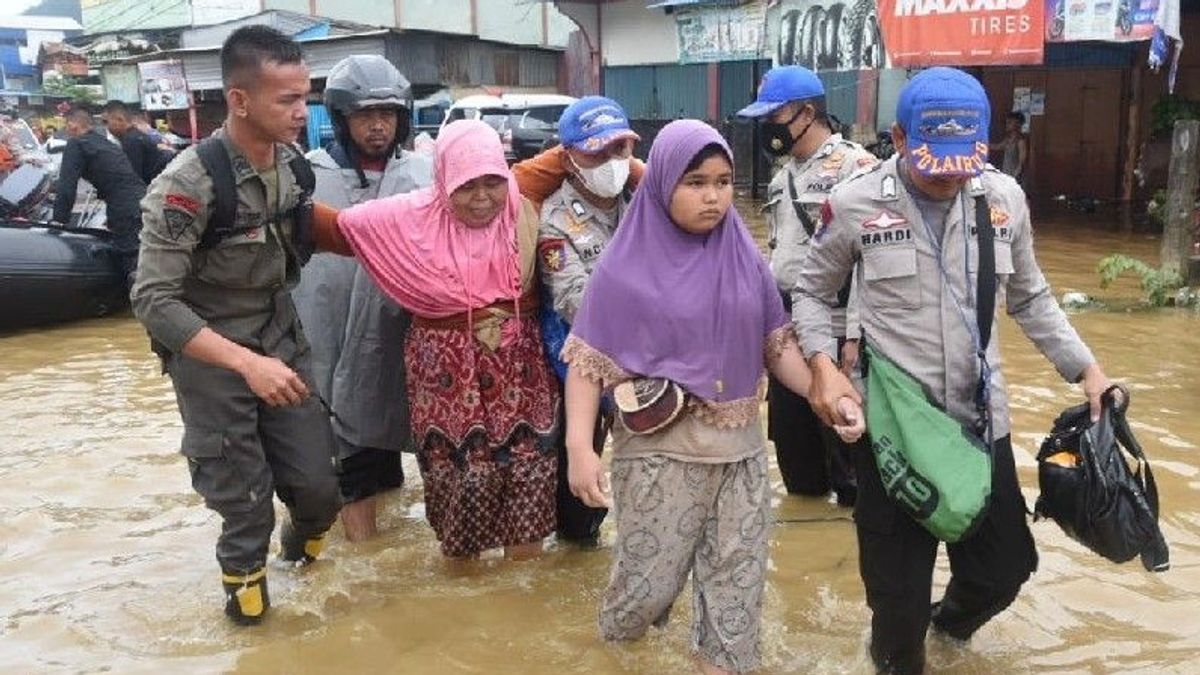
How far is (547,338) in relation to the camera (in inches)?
147

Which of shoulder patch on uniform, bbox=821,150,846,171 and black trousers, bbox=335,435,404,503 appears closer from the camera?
black trousers, bbox=335,435,404,503

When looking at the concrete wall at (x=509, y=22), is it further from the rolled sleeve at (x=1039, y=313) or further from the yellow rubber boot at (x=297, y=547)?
the rolled sleeve at (x=1039, y=313)

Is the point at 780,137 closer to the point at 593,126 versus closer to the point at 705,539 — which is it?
the point at 593,126

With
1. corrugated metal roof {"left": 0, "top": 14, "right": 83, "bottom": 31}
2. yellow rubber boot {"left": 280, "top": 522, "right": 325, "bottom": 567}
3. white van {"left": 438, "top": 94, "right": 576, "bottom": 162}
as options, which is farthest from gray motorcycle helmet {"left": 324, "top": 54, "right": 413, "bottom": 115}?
corrugated metal roof {"left": 0, "top": 14, "right": 83, "bottom": 31}

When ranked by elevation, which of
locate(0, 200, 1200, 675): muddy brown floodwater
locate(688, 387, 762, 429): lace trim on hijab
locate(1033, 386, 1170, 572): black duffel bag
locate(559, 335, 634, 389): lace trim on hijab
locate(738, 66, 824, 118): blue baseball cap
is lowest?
locate(0, 200, 1200, 675): muddy brown floodwater

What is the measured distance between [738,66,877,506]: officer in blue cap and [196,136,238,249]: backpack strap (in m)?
1.92

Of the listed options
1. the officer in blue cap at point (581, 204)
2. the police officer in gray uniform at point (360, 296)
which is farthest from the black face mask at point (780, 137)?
the police officer in gray uniform at point (360, 296)

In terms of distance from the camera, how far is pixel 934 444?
2639 mm

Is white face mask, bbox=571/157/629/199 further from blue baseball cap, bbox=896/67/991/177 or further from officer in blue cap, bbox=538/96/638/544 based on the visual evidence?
blue baseball cap, bbox=896/67/991/177

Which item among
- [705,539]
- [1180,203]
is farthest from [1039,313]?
[1180,203]

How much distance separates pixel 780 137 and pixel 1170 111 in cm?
975

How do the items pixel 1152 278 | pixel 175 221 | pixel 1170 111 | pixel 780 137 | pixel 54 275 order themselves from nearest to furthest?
pixel 175 221 < pixel 780 137 < pixel 1152 278 < pixel 54 275 < pixel 1170 111

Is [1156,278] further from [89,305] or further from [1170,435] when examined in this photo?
[89,305]

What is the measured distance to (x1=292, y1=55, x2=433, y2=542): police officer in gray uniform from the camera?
3.89 m
